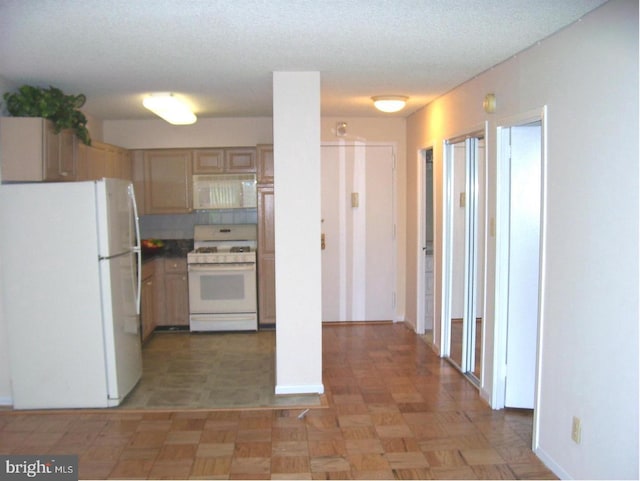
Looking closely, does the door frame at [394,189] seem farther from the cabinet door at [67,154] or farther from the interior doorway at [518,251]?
the cabinet door at [67,154]

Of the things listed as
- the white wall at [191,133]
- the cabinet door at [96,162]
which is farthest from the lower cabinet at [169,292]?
the white wall at [191,133]

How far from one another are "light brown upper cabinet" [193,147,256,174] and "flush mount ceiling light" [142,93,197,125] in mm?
1107

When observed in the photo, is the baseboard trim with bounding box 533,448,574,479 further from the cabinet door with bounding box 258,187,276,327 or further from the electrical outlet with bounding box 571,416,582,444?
the cabinet door with bounding box 258,187,276,327

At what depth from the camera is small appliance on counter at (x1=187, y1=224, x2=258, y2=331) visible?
5.83 meters

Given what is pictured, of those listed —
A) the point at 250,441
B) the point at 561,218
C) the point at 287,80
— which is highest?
the point at 287,80

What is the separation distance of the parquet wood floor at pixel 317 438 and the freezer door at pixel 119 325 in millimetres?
244

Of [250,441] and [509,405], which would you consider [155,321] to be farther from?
[509,405]

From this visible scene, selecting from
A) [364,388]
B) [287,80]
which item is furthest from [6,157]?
[364,388]

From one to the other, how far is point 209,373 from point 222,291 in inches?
55.5

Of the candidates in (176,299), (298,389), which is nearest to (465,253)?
(298,389)

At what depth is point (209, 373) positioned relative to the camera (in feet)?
15.1

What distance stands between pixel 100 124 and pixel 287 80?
313 cm

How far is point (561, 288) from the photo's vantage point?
2.81 metres

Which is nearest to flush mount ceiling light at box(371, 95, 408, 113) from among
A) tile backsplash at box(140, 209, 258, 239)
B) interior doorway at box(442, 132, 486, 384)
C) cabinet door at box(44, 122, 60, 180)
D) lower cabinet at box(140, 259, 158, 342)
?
interior doorway at box(442, 132, 486, 384)
